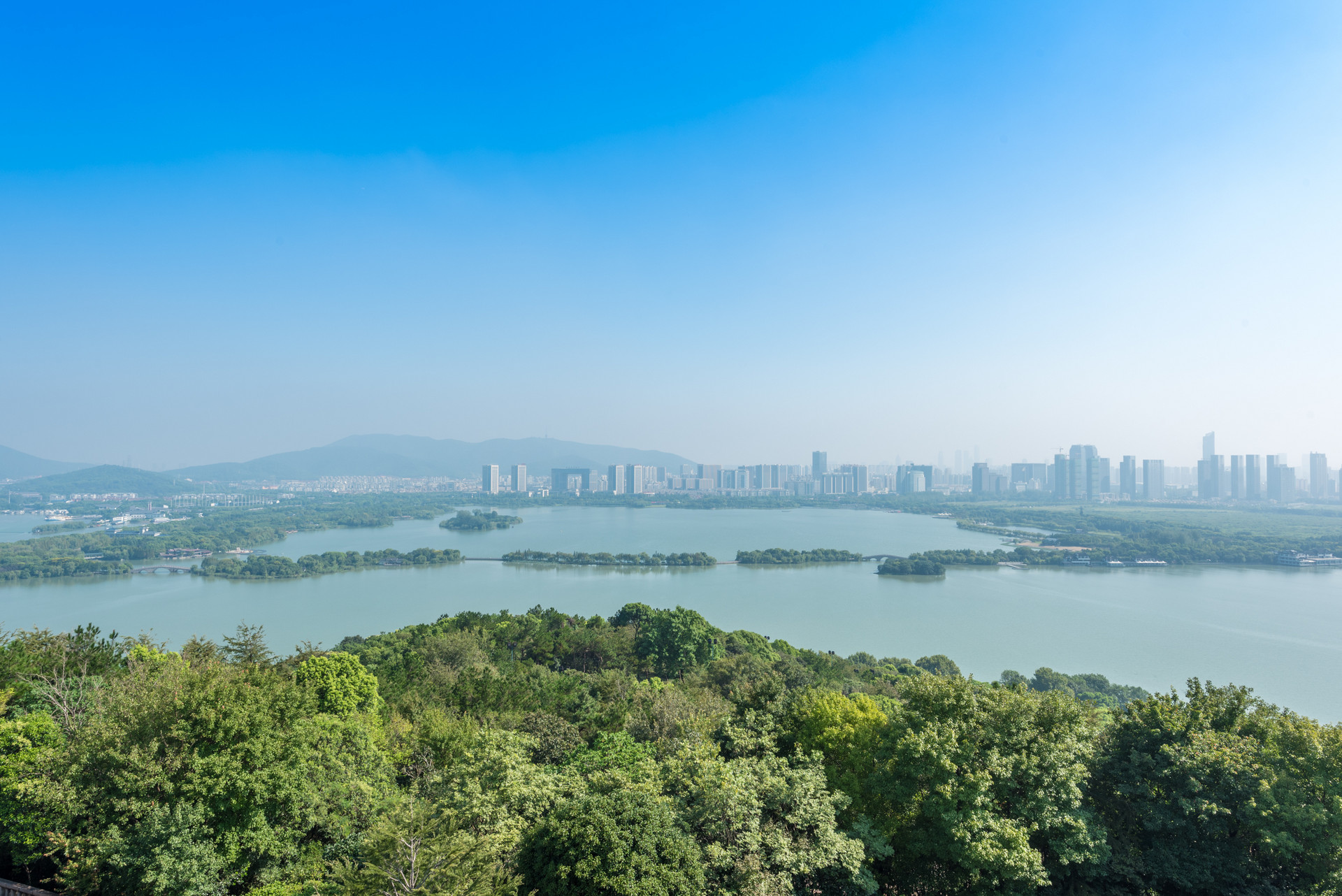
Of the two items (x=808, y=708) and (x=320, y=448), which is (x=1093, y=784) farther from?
(x=320, y=448)

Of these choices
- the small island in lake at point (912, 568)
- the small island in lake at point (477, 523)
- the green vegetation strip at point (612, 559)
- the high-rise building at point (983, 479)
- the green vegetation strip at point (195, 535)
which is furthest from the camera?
the high-rise building at point (983, 479)

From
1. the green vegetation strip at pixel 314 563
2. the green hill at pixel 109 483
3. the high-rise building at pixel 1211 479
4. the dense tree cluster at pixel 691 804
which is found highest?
the high-rise building at pixel 1211 479

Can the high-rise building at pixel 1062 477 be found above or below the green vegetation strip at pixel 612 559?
above

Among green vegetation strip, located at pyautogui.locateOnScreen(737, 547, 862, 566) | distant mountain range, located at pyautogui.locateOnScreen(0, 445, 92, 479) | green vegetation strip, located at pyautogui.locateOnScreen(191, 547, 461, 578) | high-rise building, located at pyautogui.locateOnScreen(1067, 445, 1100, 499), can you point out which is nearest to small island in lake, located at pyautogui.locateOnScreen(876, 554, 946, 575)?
green vegetation strip, located at pyautogui.locateOnScreen(737, 547, 862, 566)

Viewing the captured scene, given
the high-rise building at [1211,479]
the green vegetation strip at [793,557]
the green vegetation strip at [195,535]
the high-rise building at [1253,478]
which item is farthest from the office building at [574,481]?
the high-rise building at [1253,478]

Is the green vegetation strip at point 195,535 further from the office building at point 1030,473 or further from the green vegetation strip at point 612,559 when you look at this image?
the office building at point 1030,473
